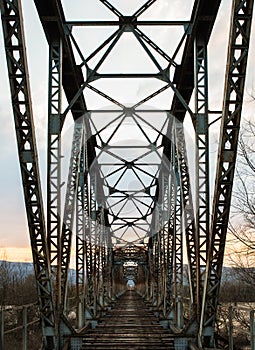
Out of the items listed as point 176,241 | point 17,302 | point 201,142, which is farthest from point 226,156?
point 17,302

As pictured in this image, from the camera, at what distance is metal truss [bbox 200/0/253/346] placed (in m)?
8.73

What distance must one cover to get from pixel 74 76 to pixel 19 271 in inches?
1146

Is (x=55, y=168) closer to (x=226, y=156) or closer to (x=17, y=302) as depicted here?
(x=226, y=156)

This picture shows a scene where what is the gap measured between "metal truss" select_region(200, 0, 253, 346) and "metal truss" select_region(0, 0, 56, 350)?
2994 millimetres

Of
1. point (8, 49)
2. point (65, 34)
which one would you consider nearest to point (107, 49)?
point (65, 34)

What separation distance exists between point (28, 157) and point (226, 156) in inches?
133

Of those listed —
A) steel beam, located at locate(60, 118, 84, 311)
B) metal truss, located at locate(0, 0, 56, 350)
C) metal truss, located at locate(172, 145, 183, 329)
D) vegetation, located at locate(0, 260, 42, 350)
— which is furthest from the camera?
vegetation, located at locate(0, 260, 42, 350)

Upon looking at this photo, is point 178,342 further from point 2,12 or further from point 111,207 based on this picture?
point 111,207

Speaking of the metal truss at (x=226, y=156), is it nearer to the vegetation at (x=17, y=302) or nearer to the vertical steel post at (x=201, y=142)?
the vertical steel post at (x=201, y=142)

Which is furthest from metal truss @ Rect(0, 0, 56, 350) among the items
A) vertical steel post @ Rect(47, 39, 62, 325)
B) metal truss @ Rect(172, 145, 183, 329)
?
metal truss @ Rect(172, 145, 183, 329)

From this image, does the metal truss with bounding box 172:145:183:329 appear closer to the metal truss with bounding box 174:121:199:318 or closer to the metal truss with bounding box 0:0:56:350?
the metal truss with bounding box 174:121:199:318

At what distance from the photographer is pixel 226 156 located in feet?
31.5

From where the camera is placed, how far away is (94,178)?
88.9ft

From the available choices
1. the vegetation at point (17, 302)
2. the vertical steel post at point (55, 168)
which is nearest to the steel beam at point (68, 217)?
the vertical steel post at point (55, 168)
